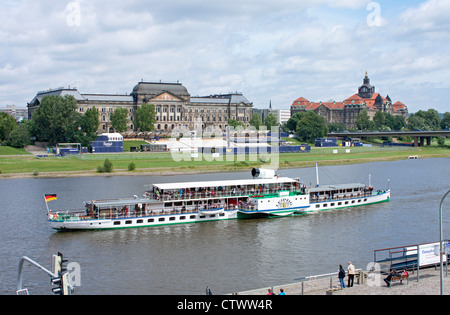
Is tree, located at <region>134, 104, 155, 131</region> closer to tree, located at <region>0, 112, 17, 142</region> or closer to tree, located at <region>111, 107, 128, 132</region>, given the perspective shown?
tree, located at <region>111, 107, 128, 132</region>

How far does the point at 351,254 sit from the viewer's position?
138 ft

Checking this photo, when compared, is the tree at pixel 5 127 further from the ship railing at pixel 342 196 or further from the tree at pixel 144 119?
the ship railing at pixel 342 196

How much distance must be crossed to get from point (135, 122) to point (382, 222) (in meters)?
133

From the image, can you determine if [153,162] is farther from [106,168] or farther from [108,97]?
[108,97]

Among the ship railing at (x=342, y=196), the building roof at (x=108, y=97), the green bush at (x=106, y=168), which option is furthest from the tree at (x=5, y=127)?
the ship railing at (x=342, y=196)

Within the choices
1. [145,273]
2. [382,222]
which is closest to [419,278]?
[145,273]

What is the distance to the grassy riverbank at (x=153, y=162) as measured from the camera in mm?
103450

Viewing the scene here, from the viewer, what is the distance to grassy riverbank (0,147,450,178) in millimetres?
103450

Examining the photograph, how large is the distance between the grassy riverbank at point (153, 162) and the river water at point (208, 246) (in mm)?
30852

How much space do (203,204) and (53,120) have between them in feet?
351

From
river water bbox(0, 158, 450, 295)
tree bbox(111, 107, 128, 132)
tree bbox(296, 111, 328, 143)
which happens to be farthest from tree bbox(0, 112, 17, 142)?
tree bbox(296, 111, 328, 143)

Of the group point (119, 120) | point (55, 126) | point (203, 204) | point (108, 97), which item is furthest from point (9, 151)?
point (203, 204)

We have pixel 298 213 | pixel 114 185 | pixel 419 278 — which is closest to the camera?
pixel 419 278

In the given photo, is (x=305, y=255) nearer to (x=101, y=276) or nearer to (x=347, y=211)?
(x=101, y=276)
